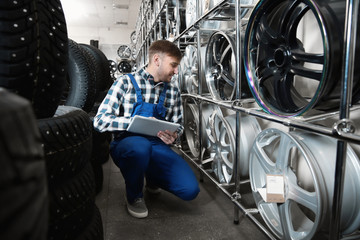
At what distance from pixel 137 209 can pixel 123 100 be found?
82 cm

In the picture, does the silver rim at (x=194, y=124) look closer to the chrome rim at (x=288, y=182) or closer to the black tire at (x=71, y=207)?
the chrome rim at (x=288, y=182)

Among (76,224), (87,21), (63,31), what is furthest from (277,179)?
(87,21)

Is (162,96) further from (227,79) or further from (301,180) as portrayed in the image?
(301,180)

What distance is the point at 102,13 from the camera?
41.0ft

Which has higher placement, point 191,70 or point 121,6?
point 121,6

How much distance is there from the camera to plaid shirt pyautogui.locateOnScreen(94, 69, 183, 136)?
1997mm

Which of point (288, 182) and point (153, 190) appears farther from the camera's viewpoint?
point (153, 190)

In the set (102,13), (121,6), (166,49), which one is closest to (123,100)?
(166,49)

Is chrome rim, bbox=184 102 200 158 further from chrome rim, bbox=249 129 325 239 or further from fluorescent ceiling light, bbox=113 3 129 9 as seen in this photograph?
fluorescent ceiling light, bbox=113 3 129 9

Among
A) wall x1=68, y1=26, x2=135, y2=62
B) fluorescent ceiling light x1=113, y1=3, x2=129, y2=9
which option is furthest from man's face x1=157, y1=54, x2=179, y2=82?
wall x1=68, y1=26, x2=135, y2=62

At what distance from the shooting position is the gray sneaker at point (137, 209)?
1.85 m

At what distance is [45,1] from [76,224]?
0.83m

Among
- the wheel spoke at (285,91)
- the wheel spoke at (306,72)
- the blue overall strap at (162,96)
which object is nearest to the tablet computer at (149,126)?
the blue overall strap at (162,96)

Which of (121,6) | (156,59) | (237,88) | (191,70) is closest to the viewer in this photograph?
(237,88)
